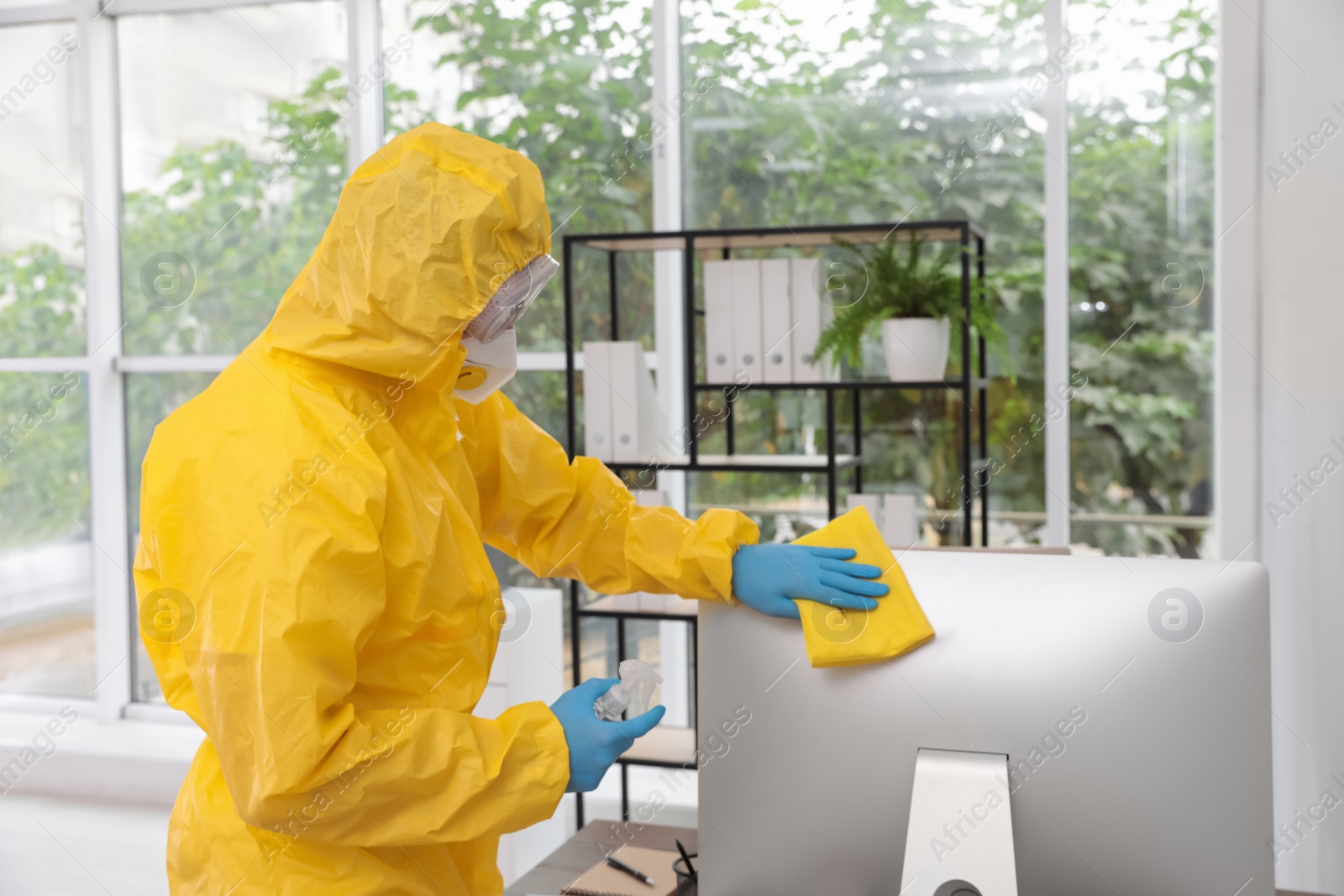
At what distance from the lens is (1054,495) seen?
2.93 meters

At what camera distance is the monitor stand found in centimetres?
98

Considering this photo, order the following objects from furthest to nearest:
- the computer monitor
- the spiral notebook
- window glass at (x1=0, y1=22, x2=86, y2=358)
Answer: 1. window glass at (x1=0, y1=22, x2=86, y2=358)
2. the spiral notebook
3. the computer monitor

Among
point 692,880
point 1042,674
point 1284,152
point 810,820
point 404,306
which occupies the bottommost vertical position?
point 692,880

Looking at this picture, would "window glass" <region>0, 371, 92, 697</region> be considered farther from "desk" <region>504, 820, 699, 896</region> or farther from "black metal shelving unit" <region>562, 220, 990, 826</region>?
"desk" <region>504, 820, 699, 896</region>

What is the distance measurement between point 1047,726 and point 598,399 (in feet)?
5.18

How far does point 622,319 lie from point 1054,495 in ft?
4.35

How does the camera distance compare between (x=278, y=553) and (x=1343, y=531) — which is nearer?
(x=278, y=553)

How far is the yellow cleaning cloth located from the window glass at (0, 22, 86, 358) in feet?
11.6

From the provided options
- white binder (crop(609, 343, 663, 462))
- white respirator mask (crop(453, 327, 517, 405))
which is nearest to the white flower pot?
white binder (crop(609, 343, 663, 462))

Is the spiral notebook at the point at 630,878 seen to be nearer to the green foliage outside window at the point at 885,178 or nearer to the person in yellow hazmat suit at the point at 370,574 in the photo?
the person in yellow hazmat suit at the point at 370,574

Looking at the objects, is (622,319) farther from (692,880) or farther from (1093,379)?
(692,880)

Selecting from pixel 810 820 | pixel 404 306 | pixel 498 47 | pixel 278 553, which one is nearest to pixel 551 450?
pixel 404 306

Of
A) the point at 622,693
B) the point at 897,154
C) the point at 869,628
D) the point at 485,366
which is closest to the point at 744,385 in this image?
the point at 897,154

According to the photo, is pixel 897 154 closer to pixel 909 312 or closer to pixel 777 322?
pixel 909 312
